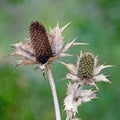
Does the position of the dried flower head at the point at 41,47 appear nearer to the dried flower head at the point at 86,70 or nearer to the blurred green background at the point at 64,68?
the dried flower head at the point at 86,70

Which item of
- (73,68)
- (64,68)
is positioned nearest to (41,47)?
(73,68)

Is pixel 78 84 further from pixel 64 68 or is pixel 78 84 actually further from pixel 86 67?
pixel 64 68

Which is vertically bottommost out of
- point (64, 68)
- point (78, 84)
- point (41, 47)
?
point (78, 84)

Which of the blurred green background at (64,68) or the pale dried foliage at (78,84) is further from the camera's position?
the blurred green background at (64,68)

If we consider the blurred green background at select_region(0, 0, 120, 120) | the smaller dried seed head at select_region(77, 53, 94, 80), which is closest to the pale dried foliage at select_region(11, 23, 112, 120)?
the smaller dried seed head at select_region(77, 53, 94, 80)

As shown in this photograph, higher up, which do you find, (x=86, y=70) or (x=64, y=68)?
(x=64, y=68)

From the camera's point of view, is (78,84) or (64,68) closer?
(78,84)

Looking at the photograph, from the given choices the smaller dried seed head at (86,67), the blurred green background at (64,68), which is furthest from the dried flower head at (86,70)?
the blurred green background at (64,68)
